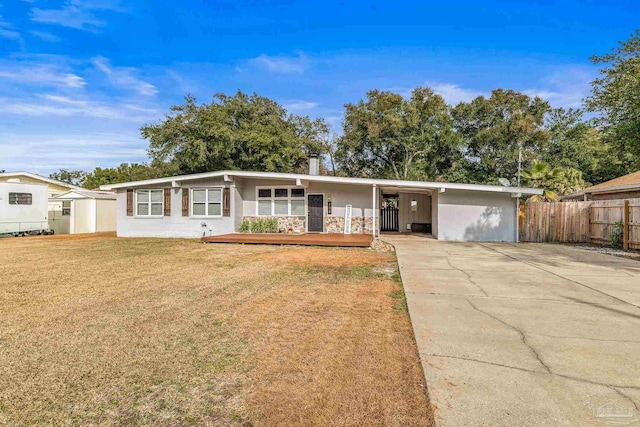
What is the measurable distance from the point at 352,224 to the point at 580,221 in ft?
28.8

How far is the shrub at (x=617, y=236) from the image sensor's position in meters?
11.4

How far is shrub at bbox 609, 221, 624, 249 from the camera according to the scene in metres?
11.4

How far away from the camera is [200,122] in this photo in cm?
2403

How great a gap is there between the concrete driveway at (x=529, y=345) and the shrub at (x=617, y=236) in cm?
595

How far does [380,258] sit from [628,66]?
1099cm

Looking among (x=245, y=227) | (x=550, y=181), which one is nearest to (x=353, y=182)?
(x=245, y=227)

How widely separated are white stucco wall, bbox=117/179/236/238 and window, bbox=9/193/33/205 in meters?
4.88

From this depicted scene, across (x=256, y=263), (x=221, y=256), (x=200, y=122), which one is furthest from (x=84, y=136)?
(x=256, y=263)

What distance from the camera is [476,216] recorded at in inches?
530

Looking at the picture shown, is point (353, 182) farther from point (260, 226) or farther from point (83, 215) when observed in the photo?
point (83, 215)

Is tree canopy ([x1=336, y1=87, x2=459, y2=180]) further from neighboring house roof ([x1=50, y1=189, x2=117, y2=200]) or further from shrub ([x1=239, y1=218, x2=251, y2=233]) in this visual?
neighboring house roof ([x1=50, y1=189, x2=117, y2=200])

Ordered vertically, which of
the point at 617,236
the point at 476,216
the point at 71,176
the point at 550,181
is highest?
the point at 71,176

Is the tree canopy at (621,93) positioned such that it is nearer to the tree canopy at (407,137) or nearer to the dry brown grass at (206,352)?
the tree canopy at (407,137)

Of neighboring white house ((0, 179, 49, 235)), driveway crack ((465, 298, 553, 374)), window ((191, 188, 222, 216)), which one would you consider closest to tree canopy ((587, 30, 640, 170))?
driveway crack ((465, 298, 553, 374))
